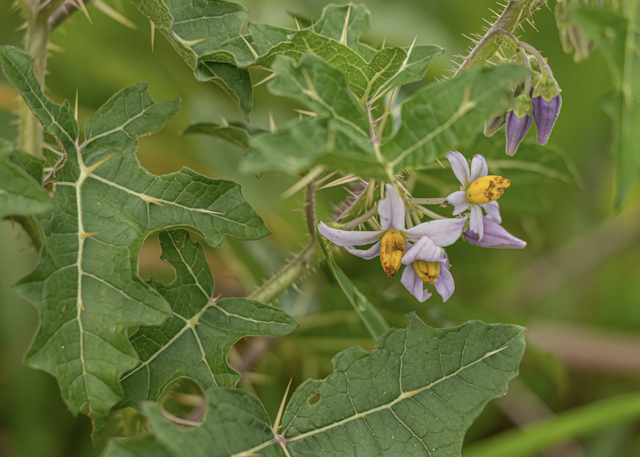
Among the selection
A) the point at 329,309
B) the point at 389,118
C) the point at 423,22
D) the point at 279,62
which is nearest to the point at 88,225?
the point at 279,62

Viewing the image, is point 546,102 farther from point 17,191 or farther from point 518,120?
point 17,191

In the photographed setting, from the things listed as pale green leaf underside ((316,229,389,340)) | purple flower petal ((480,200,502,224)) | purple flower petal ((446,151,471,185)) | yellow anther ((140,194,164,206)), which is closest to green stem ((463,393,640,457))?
pale green leaf underside ((316,229,389,340))

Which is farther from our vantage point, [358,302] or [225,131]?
[225,131]

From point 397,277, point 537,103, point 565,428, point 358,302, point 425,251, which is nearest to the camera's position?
point 425,251

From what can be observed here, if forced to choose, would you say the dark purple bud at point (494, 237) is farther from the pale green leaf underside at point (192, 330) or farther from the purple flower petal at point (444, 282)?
the pale green leaf underside at point (192, 330)

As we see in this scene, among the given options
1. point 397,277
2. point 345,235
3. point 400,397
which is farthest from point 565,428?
point 345,235

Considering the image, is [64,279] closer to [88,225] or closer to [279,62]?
[88,225]
